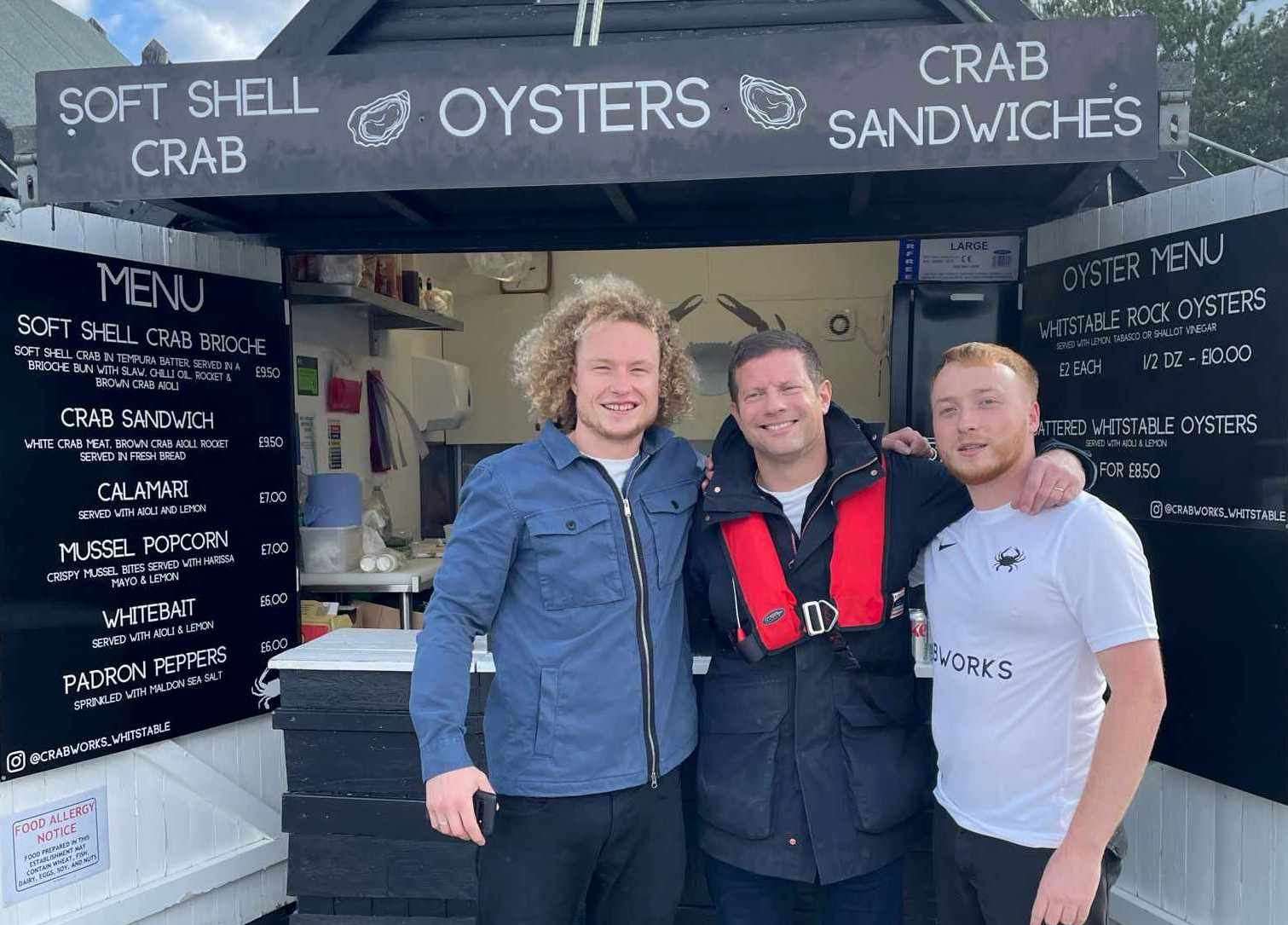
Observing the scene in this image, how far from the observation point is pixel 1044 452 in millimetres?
1909

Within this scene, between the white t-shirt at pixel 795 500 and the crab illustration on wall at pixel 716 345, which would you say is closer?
the white t-shirt at pixel 795 500

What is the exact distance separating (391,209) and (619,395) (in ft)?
5.82

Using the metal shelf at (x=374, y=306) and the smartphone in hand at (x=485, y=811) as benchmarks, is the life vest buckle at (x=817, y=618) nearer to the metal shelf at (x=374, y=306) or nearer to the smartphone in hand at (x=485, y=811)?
the smartphone in hand at (x=485, y=811)

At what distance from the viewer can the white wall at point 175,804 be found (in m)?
2.90

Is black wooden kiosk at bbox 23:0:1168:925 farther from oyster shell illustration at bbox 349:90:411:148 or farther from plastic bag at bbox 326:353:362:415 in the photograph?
plastic bag at bbox 326:353:362:415

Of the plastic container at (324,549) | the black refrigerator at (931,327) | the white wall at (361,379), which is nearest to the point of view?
the black refrigerator at (931,327)

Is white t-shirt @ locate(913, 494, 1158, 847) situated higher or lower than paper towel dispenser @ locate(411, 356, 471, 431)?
lower

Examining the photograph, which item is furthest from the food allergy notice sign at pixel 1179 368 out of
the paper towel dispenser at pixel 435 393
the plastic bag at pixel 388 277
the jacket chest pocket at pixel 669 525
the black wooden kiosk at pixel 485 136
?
the paper towel dispenser at pixel 435 393

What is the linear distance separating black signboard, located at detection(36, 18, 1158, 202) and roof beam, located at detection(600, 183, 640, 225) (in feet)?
1.65

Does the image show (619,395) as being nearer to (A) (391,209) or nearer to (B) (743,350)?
(B) (743,350)

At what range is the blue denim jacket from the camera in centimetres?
190

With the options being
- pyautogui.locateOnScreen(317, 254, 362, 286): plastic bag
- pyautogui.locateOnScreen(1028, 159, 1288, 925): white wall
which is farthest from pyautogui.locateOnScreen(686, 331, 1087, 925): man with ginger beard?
pyautogui.locateOnScreen(317, 254, 362, 286): plastic bag

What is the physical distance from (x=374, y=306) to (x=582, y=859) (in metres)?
3.30

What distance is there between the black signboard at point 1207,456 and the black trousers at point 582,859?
4.90 feet
